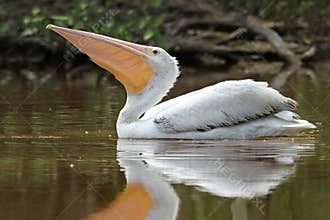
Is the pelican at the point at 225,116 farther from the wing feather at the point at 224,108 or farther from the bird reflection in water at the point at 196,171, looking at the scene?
the bird reflection in water at the point at 196,171

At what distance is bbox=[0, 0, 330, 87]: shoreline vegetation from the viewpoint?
18.4 meters

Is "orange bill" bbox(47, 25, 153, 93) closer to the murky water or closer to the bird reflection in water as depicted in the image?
the murky water

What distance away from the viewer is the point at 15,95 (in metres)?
12.7

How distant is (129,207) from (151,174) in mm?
972

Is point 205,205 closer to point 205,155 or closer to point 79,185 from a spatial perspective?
point 79,185

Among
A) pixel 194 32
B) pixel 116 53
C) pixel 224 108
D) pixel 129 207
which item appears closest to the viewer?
pixel 129 207

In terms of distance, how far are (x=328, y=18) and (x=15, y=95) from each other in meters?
9.88

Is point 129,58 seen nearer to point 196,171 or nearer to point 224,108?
point 224,108

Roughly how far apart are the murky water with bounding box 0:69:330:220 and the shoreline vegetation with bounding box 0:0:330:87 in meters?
8.80

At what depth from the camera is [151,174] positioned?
6.44 metres

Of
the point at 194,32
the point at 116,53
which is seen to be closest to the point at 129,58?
the point at 116,53

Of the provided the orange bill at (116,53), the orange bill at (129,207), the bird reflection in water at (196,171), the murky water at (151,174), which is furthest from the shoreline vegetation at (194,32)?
the orange bill at (129,207)

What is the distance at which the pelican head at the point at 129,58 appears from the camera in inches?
335

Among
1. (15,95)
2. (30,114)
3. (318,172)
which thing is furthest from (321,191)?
(15,95)
